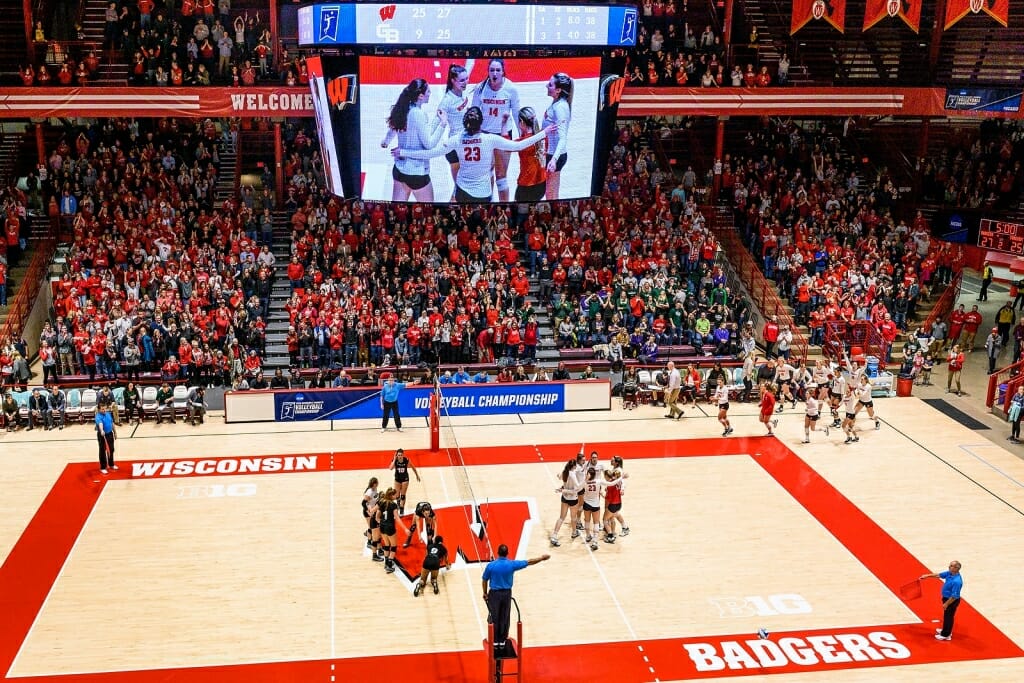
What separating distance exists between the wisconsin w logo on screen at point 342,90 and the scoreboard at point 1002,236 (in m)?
20.2

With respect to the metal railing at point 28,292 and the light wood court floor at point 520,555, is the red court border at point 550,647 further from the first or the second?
the metal railing at point 28,292

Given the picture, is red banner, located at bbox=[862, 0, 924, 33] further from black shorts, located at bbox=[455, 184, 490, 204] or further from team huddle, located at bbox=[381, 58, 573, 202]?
black shorts, located at bbox=[455, 184, 490, 204]

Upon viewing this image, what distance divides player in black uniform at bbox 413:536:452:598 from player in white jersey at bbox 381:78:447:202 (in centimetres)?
1345

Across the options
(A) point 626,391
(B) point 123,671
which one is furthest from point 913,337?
(B) point 123,671

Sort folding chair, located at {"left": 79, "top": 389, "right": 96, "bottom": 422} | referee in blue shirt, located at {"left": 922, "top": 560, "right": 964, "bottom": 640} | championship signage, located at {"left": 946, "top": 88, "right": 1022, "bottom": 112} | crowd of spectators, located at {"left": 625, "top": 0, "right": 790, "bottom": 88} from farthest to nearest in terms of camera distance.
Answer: crowd of spectators, located at {"left": 625, "top": 0, "right": 790, "bottom": 88} < championship signage, located at {"left": 946, "top": 88, "right": 1022, "bottom": 112} < folding chair, located at {"left": 79, "top": 389, "right": 96, "bottom": 422} < referee in blue shirt, located at {"left": 922, "top": 560, "right": 964, "bottom": 640}

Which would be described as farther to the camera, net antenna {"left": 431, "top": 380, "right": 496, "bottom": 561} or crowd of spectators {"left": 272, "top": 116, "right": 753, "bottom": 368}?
crowd of spectators {"left": 272, "top": 116, "right": 753, "bottom": 368}

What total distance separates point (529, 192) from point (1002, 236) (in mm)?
15111

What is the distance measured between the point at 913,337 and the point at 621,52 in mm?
11796

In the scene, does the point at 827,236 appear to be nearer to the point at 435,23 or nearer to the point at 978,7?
the point at 978,7

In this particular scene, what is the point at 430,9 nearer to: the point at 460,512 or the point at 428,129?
the point at 428,129

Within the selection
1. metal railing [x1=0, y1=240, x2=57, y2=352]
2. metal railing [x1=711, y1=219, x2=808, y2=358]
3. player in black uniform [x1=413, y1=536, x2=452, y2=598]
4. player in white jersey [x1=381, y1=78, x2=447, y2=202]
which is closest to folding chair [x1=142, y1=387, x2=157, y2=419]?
metal railing [x1=0, y1=240, x2=57, y2=352]

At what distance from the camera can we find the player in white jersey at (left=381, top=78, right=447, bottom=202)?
29.1 m

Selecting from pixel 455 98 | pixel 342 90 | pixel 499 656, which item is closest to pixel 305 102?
pixel 342 90

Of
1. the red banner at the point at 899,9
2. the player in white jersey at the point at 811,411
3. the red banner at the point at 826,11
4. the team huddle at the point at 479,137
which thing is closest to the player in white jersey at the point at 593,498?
the player in white jersey at the point at 811,411
